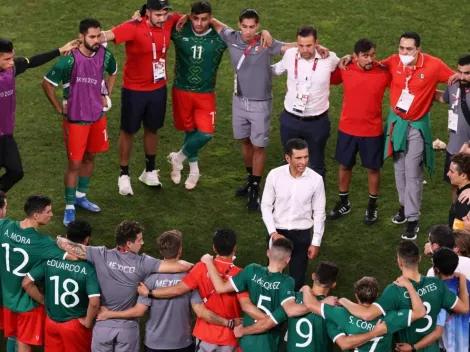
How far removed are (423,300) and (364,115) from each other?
122 inches

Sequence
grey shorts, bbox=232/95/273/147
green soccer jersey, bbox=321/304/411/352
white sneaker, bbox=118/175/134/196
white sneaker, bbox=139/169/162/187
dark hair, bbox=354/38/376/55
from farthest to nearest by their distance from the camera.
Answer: white sneaker, bbox=139/169/162/187, white sneaker, bbox=118/175/134/196, grey shorts, bbox=232/95/273/147, dark hair, bbox=354/38/376/55, green soccer jersey, bbox=321/304/411/352

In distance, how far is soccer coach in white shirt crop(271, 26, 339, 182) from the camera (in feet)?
31.0

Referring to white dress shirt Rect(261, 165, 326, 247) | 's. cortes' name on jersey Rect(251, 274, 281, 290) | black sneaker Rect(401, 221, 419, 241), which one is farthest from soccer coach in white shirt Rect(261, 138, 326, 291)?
black sneaker Rect(401, 221, 419, 241)

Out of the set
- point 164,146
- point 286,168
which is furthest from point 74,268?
point 164,146

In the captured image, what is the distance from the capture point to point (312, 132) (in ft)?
31.6

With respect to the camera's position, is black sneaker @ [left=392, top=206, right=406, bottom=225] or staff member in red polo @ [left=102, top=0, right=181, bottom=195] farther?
black sneaker @ [left=392, top=206, right=406, bottom=225]

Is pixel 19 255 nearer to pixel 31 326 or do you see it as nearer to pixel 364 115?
pixel 31 326

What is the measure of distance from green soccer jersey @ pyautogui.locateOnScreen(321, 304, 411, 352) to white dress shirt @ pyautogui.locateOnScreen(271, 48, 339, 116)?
3.32m

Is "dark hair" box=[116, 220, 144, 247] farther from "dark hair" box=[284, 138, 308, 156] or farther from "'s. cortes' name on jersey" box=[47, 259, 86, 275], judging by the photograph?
"dark hair" box=[284, 138, 308, 156]

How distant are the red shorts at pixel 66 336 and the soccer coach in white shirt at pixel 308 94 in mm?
3353

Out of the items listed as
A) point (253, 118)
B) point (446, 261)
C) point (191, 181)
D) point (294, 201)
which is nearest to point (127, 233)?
point (294, 201)

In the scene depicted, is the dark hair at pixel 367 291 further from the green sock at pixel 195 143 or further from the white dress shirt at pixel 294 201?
the green sock at pixel 195 143

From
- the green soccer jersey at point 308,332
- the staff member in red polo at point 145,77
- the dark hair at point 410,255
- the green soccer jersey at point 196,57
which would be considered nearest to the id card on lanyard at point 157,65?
the staff member in red polo at point 145,77

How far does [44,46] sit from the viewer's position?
13.2m
